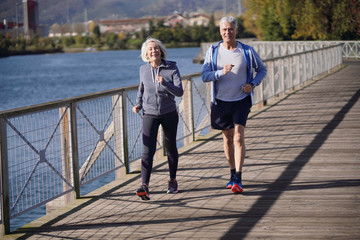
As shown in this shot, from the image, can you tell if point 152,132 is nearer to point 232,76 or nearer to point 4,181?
point 232,76

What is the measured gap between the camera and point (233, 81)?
589cm

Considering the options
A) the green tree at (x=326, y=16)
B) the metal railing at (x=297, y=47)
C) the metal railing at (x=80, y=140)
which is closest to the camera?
the metal railing at (x=80, y=140)

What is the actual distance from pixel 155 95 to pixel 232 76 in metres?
0.77

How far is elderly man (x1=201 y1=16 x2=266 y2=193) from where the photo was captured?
583 cm

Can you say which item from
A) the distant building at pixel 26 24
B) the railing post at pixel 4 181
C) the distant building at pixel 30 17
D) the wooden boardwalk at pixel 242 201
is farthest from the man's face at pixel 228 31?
the distant building at pixel 30 17

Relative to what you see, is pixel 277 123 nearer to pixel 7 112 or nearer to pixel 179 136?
pixel 179 136

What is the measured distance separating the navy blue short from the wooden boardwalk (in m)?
0.70

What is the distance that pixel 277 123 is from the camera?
450 inches

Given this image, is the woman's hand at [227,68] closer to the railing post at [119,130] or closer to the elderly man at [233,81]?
the elderly man at [233,81]

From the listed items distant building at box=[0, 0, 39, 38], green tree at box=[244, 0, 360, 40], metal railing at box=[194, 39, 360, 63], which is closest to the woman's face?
metal railing at box=[194, 39, 360, 63]

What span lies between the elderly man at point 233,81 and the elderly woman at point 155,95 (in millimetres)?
367

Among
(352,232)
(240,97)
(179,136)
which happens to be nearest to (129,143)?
(179,136)

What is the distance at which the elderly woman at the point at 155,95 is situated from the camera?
5.71m

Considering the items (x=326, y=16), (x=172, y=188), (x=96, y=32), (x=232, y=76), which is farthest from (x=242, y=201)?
(x=96, y=32)
